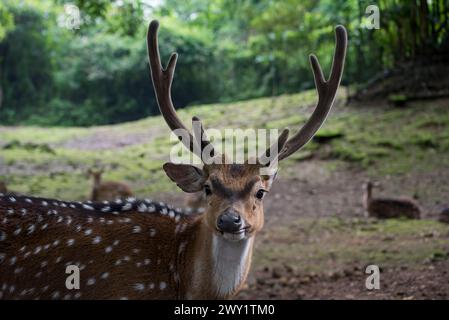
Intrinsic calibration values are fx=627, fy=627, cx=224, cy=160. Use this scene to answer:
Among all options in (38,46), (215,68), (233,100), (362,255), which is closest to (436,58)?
(362,255)

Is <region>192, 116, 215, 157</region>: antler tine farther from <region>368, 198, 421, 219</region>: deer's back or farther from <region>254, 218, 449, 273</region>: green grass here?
<region>368, 198, 421, 219</region>: deer's back

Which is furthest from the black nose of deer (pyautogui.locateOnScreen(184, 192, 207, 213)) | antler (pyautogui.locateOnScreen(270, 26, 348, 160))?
deer (pyautogui.locateOnScreen(184, 192, 207, 213))

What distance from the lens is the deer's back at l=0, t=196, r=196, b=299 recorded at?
3867 millimetres

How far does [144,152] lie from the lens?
14750 mm

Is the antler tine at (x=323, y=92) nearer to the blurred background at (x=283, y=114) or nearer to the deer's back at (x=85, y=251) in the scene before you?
the deer's back at (x=85, y=251)

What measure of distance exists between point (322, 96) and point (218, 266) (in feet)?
4.43

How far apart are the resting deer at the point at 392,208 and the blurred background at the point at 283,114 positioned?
86 mm

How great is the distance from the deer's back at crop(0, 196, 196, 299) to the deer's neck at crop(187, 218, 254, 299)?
19 cm

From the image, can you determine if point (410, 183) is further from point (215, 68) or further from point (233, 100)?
point (215, 68)

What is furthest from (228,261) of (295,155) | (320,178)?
(295,155)

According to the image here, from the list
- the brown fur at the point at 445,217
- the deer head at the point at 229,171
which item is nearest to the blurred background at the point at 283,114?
the brown fur at the point at 445,217

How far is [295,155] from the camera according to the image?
41.7 feet

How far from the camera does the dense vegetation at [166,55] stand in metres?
20.3

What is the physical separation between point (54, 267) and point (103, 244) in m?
0.33
